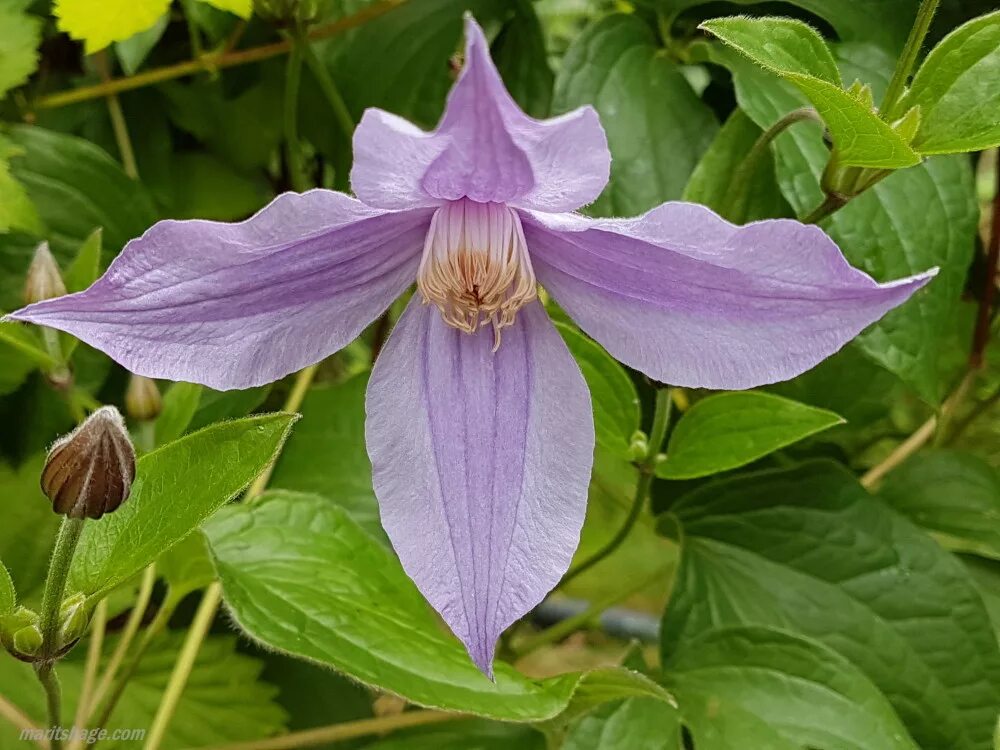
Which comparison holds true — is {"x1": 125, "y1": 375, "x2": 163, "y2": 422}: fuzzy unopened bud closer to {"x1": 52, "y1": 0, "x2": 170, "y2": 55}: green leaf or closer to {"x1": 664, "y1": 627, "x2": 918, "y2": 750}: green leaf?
{"x1": 52, "y1": 0, "x2": 170, "y2": 55}: green leaf

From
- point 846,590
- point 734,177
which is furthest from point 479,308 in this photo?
point 846,590

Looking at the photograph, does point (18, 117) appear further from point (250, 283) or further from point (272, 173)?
point (250, 283)

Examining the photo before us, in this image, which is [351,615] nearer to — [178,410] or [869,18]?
[178,410]

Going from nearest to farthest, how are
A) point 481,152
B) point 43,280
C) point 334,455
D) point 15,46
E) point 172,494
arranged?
point 481,152 < point 172,494 < point 43,280 < point 15,46 < point 334,455

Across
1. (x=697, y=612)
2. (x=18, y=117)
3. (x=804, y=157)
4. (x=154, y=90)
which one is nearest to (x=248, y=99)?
(x=154, y=90)

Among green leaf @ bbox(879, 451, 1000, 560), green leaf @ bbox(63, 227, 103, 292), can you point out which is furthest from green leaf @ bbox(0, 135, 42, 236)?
green leaf @ bbox(879, 451, 1000, 560)
